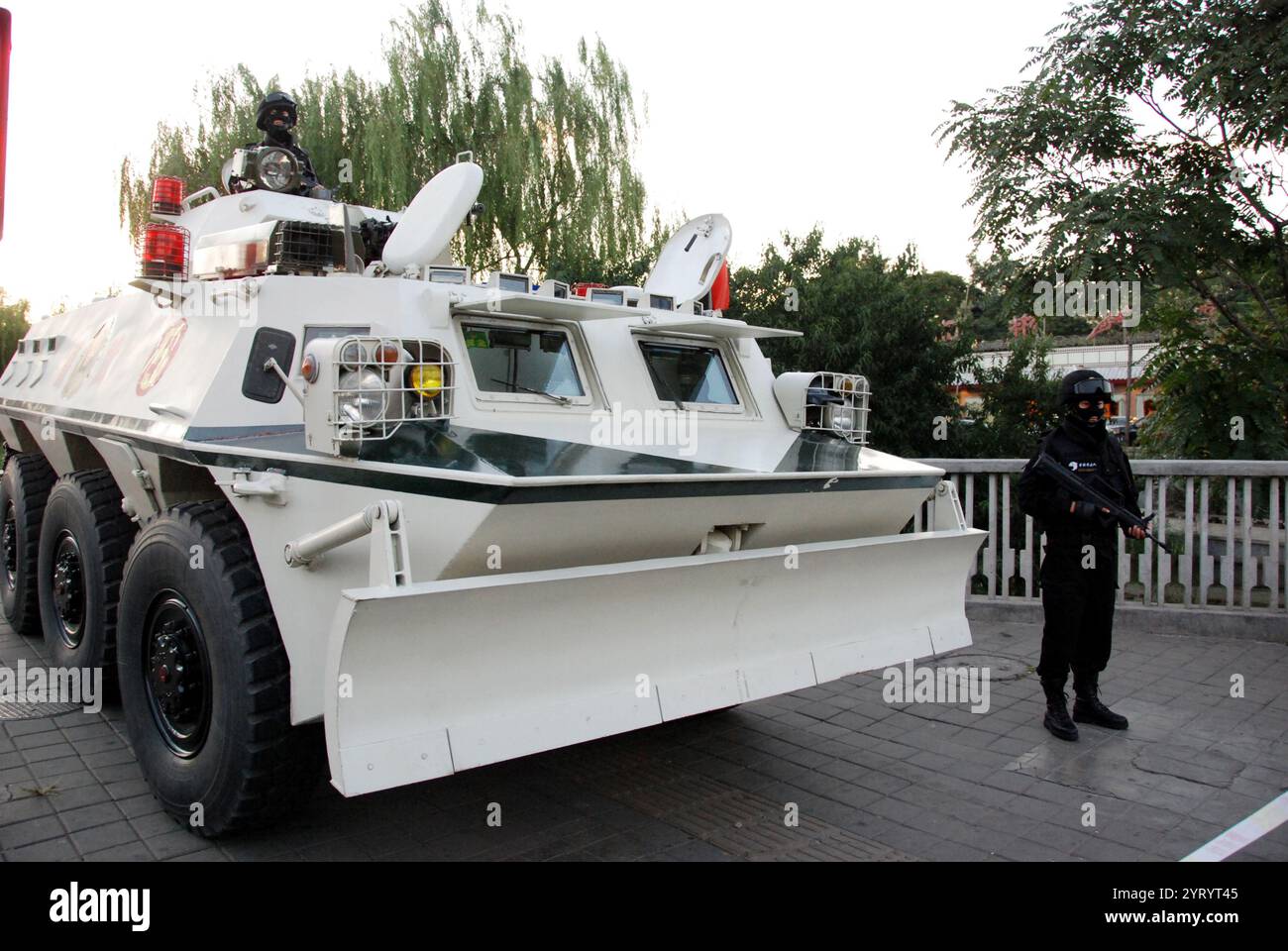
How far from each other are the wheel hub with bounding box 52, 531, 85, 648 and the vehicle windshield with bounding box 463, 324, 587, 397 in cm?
250

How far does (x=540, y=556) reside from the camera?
324 centimetres

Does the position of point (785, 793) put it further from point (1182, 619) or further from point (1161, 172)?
point (1161, 172)

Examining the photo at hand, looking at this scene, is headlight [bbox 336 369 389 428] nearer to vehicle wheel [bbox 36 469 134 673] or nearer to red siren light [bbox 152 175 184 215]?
vehicle wheel [bbox 36 469 134 673]

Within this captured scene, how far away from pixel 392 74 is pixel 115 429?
1143 centimetres

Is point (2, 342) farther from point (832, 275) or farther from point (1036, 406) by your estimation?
point (1036, 406)

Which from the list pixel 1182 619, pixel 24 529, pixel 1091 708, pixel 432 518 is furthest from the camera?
pixel 1182 619

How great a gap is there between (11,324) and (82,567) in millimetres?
28430

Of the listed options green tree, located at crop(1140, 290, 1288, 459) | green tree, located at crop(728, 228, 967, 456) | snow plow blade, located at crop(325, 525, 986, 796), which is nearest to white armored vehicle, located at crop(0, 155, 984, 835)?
snow plow blade, located at crop(325, 525, 986, 796)

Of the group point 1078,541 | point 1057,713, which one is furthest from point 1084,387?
point 1057,713

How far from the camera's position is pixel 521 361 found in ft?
14.1

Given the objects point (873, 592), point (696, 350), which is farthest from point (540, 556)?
point (696, 350)

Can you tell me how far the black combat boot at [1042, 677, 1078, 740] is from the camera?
192 inches

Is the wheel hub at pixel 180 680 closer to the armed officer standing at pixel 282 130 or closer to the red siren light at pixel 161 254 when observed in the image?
the red siren light at pixel 161 254

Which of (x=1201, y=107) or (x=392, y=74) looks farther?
(x=392, y=74)
